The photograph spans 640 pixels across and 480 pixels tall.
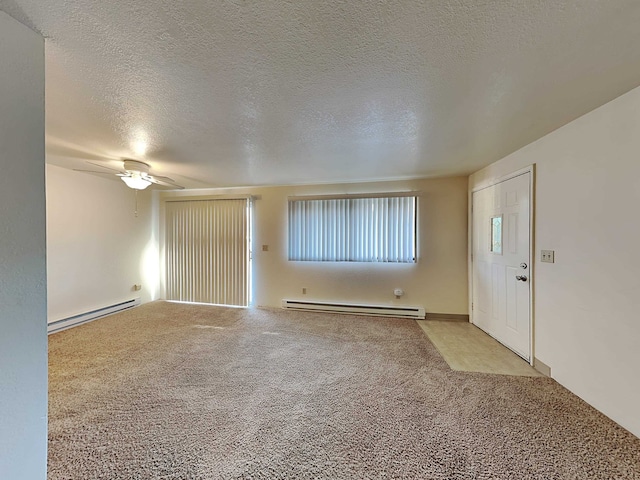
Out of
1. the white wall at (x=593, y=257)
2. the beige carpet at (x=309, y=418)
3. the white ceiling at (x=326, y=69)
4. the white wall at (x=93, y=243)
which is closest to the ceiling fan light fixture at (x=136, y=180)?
the white ceiling at (x=326, y=69)

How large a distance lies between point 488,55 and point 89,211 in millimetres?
5215

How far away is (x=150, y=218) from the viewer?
4.93 m

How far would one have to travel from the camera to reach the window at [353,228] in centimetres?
399

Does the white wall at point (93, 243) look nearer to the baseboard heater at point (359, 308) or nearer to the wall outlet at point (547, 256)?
the baseboard heater at point (359, 308)

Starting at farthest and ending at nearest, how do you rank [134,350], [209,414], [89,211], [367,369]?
[89,211] → [134,350] → [367,369] → [209,414]

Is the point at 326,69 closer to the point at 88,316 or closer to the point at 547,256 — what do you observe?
the point at 547,256

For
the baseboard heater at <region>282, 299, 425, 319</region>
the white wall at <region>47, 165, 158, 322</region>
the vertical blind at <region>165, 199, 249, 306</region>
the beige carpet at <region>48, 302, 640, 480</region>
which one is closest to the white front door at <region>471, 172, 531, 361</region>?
the beige carpet at <region>48, 302, 640, 480</region>

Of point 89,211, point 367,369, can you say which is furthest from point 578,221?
point 89,211

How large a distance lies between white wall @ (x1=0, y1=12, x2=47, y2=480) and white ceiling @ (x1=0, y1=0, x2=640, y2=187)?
19 centimetres

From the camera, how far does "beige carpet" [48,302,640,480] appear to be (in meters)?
1.39

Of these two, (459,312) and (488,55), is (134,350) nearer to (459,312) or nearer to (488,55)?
(488,55)

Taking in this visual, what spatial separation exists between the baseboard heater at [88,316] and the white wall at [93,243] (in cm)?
7

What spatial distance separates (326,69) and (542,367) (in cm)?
323

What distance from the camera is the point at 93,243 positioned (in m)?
3.88
